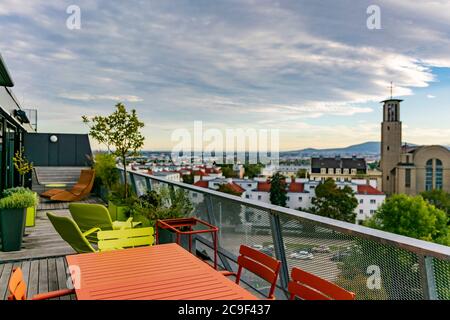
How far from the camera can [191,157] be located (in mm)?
11352

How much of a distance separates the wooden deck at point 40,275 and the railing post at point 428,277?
126 inches

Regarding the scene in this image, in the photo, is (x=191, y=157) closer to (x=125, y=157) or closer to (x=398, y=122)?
(x=125, y=157)

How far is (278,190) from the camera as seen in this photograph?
35906 mm

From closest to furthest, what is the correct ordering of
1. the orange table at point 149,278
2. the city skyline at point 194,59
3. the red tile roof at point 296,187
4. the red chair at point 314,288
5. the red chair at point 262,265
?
the red chair at point 314,288, the orange table at point 149,278, the red chair at point 262,265, the city skyline at point 194,59, the red tile roof at point 296,187

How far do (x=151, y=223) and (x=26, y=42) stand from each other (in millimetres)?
8799

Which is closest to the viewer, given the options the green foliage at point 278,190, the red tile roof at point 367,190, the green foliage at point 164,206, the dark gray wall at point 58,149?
the green foliage at point 164,206

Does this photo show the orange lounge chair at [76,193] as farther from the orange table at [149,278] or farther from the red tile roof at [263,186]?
the red tile roof at [263,186]

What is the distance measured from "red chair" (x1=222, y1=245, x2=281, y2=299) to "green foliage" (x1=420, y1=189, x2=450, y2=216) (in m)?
58.1

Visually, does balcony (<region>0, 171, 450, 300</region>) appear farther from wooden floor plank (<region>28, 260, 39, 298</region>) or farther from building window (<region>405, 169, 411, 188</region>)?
building window (<region>405, 169, 411, 188</region>)

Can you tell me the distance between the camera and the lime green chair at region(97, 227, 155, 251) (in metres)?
3.62

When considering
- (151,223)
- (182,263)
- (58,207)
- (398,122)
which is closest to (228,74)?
(58,207)

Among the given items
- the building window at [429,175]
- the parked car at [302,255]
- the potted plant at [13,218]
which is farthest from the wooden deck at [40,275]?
the building window at [429,175]

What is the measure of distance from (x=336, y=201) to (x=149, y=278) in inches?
1912

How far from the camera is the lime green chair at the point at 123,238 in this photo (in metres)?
3.62
